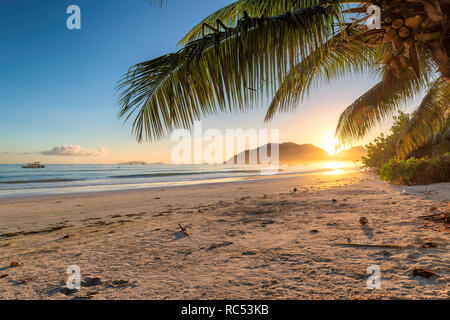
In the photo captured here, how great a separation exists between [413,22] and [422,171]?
7.67 m

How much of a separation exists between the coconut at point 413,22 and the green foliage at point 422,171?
634 centimetres

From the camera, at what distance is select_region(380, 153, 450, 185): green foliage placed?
758cm

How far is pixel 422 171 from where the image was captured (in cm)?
784

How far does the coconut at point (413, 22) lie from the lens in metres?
2.23

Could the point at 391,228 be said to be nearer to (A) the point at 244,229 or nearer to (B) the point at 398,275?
(B) the point at 398,275

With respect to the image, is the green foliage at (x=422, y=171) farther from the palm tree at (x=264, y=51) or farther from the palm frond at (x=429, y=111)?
the palm tree at (x=264, y=51)

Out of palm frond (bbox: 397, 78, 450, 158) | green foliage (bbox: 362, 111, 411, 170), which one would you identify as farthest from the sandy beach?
green foliage (bbox: 362, 111, 411, 170)

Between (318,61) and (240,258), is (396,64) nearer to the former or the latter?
(318,61)

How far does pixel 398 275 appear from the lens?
1.92 meters

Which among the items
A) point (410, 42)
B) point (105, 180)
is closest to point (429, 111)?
point (410, 42)

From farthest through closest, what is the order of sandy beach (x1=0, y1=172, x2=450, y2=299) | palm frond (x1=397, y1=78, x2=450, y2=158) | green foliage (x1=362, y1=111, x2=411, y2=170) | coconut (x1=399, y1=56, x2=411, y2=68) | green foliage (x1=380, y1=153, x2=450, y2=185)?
green foliage (x1=362, y1=111, x2=411, y2=170)
green foliage (x1=380, y1=153, x2=450, y2=185)
palm frond (x1=397, y1=78, x2=450, y2=158)
coconut (x1=399, y1=56, x2=411, y2=68)
sandy beach (x1=0, y1=172, x2=450, y2=299)

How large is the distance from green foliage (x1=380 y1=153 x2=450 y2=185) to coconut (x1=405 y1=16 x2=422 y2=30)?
20.8 feet

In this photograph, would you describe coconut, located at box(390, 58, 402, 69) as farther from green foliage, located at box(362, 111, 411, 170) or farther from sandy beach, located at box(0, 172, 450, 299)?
green foliage, located at box(362, 111, 411, 170)

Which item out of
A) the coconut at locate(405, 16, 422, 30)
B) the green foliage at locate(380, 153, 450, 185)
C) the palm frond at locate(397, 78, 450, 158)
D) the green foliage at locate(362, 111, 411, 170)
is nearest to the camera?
the coconut at locate(405, 16, 422, 30)
